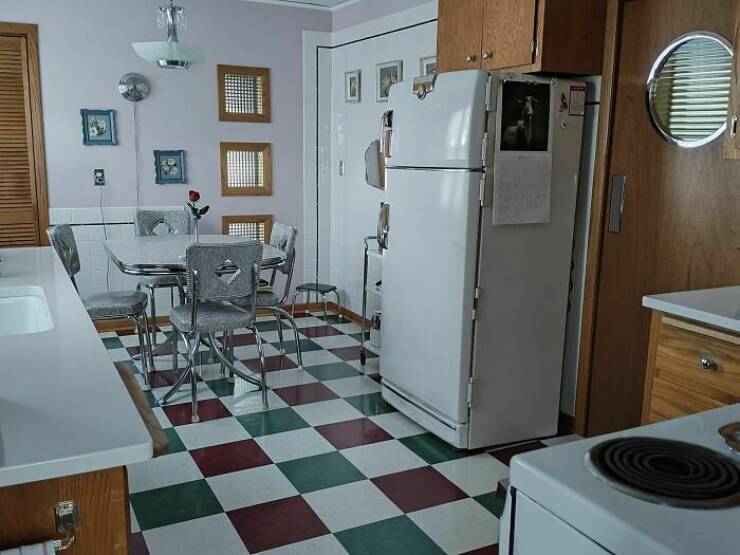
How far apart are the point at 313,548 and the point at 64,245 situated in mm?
2332

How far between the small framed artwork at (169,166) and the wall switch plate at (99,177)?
387 millimetres

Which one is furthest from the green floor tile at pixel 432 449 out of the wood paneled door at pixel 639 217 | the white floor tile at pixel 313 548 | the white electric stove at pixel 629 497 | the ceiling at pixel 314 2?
the ceiling at pixel 314 2

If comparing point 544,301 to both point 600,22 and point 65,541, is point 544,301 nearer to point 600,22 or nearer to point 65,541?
point 600,22

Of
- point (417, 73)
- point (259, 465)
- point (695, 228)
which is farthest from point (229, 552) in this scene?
point (417, 73)

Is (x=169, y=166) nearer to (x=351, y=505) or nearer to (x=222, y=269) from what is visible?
(x=222, y=269)

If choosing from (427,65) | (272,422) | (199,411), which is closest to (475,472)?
(272,422)

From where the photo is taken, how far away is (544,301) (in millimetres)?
3330

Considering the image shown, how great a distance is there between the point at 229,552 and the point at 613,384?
191cm

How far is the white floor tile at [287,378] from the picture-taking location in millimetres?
4215

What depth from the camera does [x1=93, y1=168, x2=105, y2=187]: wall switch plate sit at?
5121 mm

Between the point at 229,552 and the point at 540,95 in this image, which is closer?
the point at 229,552

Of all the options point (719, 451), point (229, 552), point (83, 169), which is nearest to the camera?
point (719, 451)

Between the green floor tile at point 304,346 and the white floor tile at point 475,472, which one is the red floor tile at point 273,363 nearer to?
the green floor tile at point 304,346

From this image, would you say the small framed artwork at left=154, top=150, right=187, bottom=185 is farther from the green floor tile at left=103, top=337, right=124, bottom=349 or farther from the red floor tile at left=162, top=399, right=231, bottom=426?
the red floor tile at left=162, top=399, right=231, bottom=426
